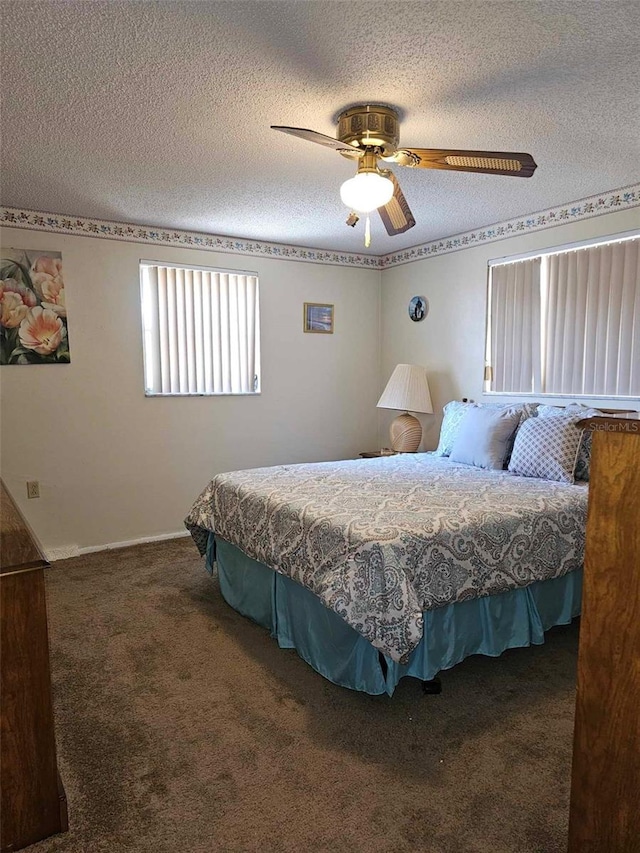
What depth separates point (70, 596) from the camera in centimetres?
312

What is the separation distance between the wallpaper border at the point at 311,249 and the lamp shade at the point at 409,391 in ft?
3.27

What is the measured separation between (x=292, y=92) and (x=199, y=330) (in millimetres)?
2468

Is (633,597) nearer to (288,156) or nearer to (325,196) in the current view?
(288,156)

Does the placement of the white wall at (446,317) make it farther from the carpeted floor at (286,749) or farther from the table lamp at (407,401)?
the carpeted floor at (286,749)

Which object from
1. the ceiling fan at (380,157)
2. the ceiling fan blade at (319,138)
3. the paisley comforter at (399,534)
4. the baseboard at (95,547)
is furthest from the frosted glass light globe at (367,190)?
the baseboard at (95,547)

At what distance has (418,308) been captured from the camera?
4.62 m

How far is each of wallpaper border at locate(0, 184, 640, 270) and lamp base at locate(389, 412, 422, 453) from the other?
1.41 m

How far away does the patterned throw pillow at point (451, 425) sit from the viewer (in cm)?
370

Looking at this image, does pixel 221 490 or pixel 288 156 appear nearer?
pixel 288 156

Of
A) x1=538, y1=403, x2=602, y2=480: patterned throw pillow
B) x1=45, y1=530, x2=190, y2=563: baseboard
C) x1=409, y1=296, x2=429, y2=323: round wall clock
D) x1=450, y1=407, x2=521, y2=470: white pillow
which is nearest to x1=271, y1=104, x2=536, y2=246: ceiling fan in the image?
x1=538, y1=403, x2=602, y2=480: patterned throw pillow

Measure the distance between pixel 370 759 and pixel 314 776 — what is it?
20cm

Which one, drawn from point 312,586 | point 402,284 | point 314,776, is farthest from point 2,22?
point 402,284

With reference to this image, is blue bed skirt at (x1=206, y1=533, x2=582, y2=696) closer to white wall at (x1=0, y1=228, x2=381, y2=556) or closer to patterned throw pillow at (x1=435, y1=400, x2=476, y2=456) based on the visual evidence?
patterned throw pillow at (x1=435, y1=400, x2=476, y2=456)

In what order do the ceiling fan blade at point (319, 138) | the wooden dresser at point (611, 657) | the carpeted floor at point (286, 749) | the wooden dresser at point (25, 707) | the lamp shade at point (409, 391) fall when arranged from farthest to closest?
the lamp shade at point (409, 391)
the ceiling fan blade at point (319, 138)
the carpeted floor at point (286, 749)
the wooden dresser at point (25, 707)
the wooden dresser at point (611, 657)
